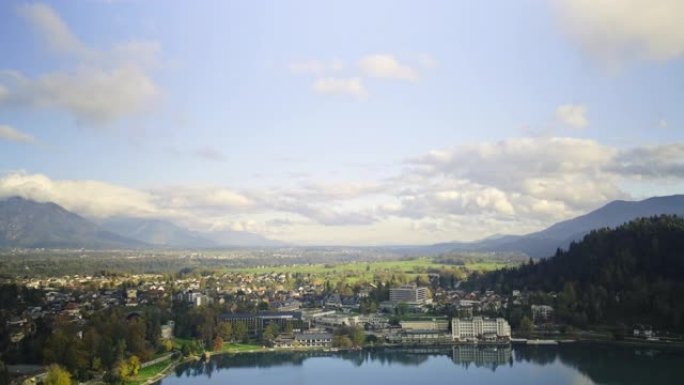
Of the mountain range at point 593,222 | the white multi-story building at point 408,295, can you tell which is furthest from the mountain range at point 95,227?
the white multi-story building at point 408,295

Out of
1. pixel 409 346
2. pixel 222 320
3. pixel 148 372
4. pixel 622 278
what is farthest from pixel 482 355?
pixel 148 372

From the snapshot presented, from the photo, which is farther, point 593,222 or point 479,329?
point 593,222

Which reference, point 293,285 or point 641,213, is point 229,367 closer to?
point 293,285

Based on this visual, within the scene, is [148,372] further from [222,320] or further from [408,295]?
[408,295]

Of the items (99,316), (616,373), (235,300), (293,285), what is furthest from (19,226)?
(616,373)

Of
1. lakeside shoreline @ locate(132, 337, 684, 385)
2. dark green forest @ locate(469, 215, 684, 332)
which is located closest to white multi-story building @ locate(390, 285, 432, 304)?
dark green forest @ locate(469, 215, 684, 332)

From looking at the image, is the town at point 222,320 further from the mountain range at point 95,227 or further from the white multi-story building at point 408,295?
the mountain range at point 95,227
